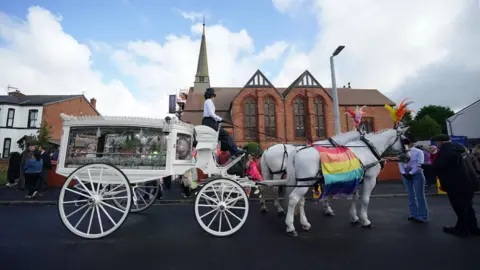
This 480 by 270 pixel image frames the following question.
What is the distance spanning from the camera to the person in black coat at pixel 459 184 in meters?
3.83

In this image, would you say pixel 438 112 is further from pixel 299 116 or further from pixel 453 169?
pixel 453 169

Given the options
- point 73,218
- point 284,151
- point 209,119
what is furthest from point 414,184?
point 73,218

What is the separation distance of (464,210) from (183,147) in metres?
5.07

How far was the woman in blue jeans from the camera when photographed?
4785 millimetres

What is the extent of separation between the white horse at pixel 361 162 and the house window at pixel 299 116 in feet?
82.1

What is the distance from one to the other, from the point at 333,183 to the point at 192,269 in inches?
99.3


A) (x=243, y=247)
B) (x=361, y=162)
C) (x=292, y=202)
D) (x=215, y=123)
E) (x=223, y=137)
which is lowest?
(x=243, y=247)

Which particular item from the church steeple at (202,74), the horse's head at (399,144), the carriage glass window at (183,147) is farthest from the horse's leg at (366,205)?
the church steeple at (202,74)

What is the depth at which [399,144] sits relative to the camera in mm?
4727

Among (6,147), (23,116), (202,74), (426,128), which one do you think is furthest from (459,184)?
(202,74)

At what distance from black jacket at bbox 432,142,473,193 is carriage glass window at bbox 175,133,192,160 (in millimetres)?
4422

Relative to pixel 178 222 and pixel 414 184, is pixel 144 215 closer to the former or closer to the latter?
pixel 178 222

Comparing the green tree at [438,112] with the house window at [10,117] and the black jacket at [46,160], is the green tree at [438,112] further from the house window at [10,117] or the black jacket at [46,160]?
the house window at [10,117]

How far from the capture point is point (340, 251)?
10.5 feet
